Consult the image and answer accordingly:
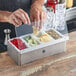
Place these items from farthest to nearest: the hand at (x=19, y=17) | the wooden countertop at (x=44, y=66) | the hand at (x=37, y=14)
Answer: the hand at (x=37, y=14) < the hand at (x=19, y=17) < the wooden countertop at (x=44, y=66)

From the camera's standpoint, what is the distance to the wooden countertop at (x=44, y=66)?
1227 millimetres

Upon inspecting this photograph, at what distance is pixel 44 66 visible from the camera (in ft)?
4.22

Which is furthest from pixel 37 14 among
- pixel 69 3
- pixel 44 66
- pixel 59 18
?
pixel 69 3

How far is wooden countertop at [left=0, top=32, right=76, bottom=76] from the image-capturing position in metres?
1.23

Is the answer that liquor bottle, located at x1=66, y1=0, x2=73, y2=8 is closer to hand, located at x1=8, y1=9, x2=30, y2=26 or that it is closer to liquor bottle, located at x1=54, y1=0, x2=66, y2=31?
liquor bottle, located at x1=54, y1=0, x2=66, y2=31

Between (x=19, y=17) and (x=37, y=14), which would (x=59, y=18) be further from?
(x=19, y=17)

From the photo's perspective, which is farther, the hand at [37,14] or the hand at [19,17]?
the hand at [37,14]

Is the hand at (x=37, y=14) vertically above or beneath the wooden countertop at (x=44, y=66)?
above

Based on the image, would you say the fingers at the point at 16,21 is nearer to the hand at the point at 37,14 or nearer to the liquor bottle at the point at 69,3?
the hand at the point at 37,14

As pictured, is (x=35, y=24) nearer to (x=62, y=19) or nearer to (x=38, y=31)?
(x=38, y=31)

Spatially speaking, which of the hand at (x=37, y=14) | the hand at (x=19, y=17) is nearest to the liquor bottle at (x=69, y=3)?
the hand at (x=37, y=14)

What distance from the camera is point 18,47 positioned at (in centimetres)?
129

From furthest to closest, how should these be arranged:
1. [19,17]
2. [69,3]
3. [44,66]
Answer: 1. [69,3]
2. [19,17]
3. [44,66]

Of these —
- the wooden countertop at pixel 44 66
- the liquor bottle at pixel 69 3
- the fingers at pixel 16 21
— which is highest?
the liquor bottle at pixel 69 3
